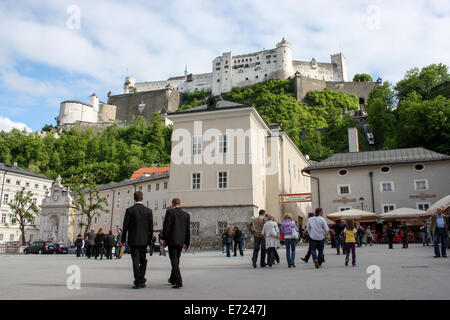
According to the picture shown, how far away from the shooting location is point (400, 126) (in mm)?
51969

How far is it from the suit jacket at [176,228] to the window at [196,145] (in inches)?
905

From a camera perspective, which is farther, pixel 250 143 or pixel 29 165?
pixel 29 165

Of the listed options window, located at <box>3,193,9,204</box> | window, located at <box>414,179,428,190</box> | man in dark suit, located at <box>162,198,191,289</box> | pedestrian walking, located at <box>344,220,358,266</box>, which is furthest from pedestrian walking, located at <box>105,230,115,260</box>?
window, located at <box>3,193,9,204</box>

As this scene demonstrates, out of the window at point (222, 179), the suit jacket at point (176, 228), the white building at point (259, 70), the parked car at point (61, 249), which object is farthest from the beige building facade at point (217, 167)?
the white building at point (259, 70)

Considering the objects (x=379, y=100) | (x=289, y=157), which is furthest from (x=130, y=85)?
(x=289, y=157)

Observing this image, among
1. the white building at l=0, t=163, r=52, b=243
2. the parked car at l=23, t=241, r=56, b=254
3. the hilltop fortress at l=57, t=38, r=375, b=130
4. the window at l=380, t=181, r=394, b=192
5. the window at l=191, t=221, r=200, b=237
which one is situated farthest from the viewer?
the hilltop fortress at l=57, t=38, r=375, b=130

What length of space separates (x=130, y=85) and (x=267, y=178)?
391ft

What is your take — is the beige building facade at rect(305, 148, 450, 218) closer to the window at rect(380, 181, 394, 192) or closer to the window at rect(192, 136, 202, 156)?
the window at rect(380, 181, 394, 192)

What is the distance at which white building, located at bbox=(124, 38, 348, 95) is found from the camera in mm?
119625

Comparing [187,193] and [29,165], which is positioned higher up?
[29,165]

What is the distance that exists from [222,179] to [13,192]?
170 ft

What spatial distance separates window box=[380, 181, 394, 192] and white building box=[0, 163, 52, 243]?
52.0 m
